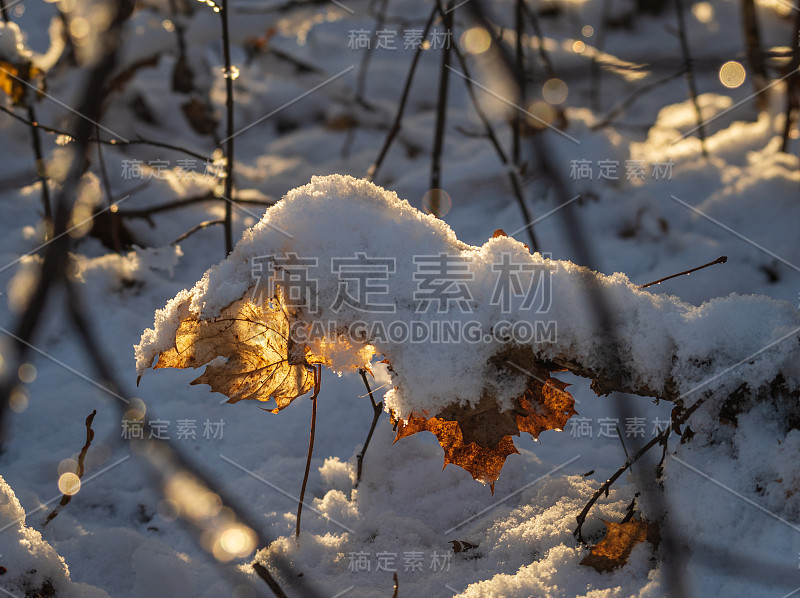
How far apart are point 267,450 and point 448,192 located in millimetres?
1408

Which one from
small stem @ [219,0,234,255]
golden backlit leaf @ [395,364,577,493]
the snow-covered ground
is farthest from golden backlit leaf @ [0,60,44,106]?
golden backlit leaf @ [395,364,577,493]

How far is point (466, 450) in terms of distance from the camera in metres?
0.96

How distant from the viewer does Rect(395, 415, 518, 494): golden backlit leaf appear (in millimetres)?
946

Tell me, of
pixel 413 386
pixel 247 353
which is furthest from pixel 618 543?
pixel 247 353

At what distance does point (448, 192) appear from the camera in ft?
8.24

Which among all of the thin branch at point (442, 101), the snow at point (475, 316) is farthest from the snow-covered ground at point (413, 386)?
the thin branch at point (442, 101)

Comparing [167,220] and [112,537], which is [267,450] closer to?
[112,537]

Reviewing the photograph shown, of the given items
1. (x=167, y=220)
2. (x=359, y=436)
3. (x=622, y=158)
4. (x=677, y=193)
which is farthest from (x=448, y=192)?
(x=359, y=436)

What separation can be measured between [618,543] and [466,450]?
0.86 feet

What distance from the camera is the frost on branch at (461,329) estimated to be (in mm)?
868

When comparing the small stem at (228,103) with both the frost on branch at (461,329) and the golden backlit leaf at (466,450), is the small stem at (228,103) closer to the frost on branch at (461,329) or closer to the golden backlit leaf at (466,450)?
the frost on branch at (461,329)

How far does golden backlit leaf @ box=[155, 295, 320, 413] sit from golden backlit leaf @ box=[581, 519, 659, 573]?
503mm

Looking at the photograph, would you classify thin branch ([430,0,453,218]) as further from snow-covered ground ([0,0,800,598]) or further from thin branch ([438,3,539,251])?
snow-covered ground ([0,0,800,598])

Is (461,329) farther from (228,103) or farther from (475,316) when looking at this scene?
(228,103)
